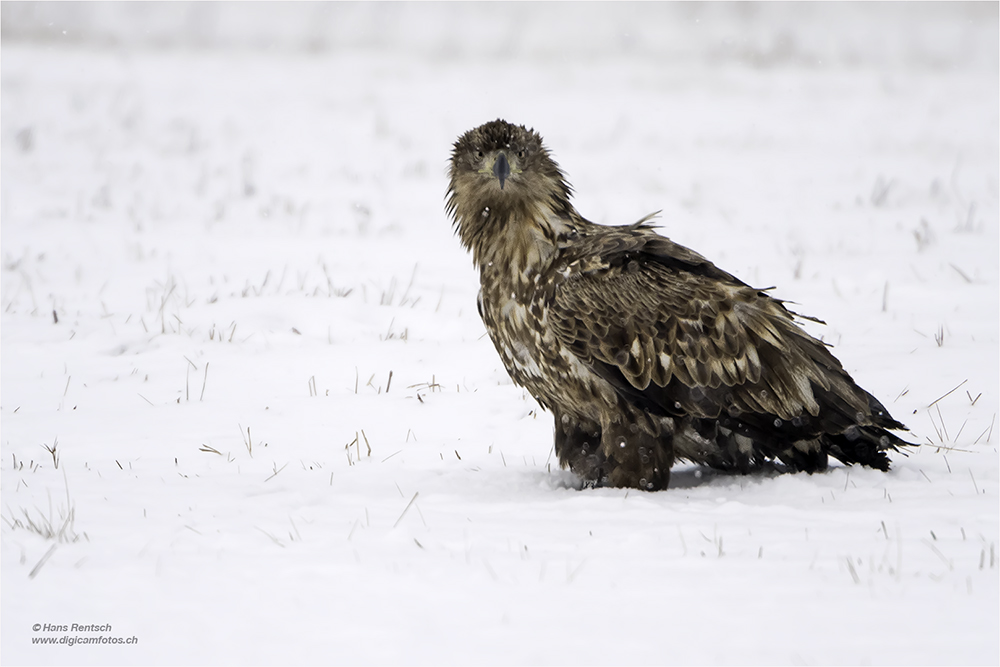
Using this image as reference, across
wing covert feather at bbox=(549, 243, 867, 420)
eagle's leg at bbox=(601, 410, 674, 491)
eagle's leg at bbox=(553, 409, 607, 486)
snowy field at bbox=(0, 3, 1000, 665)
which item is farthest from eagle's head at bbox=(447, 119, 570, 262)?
snowy field at bbox=(0, 3, 1000, 665)

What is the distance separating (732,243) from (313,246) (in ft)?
17.5

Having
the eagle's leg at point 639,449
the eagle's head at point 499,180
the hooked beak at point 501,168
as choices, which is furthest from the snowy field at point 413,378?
the hooked beak at point 501,168

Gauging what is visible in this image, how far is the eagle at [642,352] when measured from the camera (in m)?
4.46

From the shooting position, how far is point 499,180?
4.73 m

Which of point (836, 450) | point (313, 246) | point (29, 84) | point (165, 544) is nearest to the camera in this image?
point (165, 544)

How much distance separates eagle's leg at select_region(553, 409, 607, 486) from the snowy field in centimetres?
13

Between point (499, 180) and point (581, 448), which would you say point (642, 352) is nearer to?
point (581, 448)

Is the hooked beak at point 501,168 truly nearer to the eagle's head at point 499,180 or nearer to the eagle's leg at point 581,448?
the eagle's head at point 499,180

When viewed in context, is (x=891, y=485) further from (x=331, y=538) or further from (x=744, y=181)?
(x=744, y=181)

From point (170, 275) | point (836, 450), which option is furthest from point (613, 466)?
point (170, 275)

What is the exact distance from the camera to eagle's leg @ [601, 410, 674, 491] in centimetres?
456

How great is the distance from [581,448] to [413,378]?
2.63 metres

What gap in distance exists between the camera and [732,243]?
41.6 ft

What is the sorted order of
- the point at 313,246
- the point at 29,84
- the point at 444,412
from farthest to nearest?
the point at 29,84
the point at 313,246
the point at 444,412
